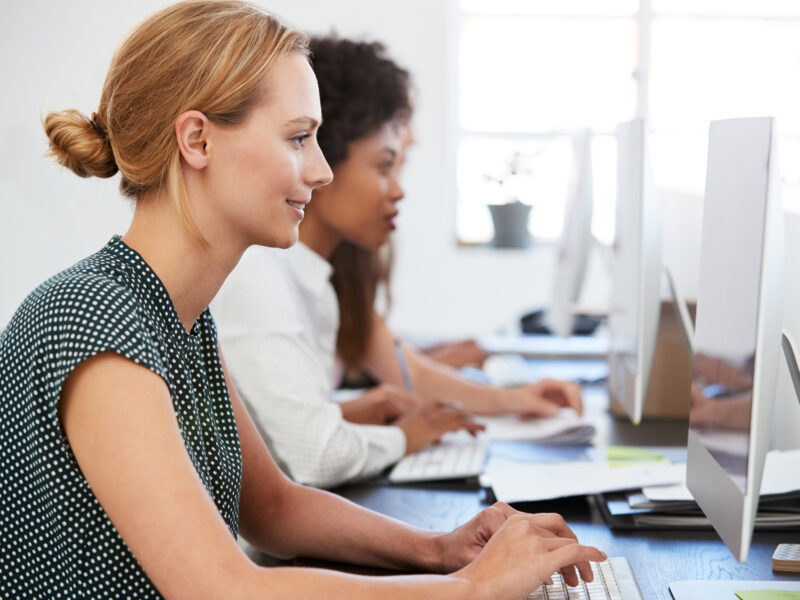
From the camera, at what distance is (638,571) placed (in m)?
1.03

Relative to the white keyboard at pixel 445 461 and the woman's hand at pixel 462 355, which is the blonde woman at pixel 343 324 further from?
the woman's hand at pixel 462 355

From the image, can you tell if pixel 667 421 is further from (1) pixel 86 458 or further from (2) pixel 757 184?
(1) pixel 86 458

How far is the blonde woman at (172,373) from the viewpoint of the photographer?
77 cm

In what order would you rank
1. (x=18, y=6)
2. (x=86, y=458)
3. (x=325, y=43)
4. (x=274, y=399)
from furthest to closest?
(x=325, y=43)
(x=18, y=6)
(x=274, y=399)
(x=86, y=458)

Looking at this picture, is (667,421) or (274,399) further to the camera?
(667,421)

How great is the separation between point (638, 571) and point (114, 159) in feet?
2.37

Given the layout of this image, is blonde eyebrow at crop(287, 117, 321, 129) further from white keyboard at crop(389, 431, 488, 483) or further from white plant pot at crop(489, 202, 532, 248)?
white plant pot at crop(489, 202, 532, 248)

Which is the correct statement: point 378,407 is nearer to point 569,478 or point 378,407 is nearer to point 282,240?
point 569,478

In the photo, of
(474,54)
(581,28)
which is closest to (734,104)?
(581,28)

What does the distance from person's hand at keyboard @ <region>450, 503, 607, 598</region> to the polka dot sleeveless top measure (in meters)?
0.30

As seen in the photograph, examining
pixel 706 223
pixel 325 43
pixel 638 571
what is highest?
pixel 325 43

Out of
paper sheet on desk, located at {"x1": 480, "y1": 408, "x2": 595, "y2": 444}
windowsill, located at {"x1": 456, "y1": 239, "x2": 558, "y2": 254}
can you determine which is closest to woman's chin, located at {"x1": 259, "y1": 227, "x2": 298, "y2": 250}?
paper sheet on desk, located at {"x1": 480, "y1": 408, "x2": 595, "y2": 444}

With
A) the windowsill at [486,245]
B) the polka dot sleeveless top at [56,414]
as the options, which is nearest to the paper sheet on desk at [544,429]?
the polka dot sleeveless top at [56,414]

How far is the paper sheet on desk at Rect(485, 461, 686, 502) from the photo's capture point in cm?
126
